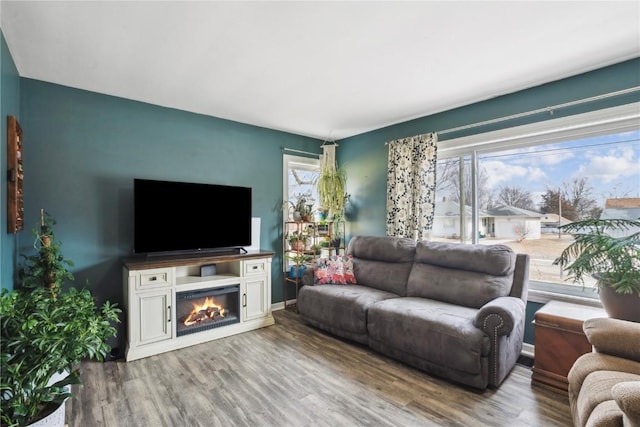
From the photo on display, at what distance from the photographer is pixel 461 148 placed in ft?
11.2

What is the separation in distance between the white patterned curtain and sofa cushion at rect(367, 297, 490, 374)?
1031mm

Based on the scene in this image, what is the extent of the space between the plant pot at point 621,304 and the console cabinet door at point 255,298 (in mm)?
2994

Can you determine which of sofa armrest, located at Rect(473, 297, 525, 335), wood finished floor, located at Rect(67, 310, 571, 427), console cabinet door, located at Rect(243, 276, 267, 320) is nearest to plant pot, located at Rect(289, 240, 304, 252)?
console cabinet door, located at Rect(243, 276, 267, 320)

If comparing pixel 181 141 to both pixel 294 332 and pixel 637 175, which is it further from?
pixel 637 175

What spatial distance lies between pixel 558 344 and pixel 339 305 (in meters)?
1.75

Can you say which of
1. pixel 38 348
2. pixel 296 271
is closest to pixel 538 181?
pixel 296 271

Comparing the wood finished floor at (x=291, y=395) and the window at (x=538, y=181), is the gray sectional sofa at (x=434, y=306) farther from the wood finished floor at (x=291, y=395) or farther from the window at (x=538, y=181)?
the window at (x=538, y=181)

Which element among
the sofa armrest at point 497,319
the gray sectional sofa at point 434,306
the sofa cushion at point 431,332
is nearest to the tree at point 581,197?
the gray sectional sofa at point 434,306

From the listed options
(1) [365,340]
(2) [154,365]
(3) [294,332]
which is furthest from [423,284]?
(2) [154,365]

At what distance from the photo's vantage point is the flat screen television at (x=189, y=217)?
2934 millimetres

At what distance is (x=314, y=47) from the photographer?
7.07ft

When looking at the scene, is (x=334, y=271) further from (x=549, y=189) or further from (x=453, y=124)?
(x=549, y=189)

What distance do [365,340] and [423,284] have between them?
2.63 feet

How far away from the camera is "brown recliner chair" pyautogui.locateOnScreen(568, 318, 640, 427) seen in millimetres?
1119
